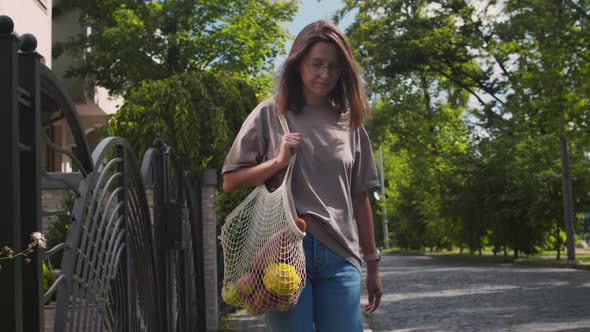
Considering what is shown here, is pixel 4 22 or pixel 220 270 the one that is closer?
pixel 4 22

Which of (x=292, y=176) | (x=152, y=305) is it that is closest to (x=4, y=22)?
(x=292, y=176)

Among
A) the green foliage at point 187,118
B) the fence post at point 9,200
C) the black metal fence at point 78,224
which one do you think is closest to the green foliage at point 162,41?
the green foliage at point 187,118

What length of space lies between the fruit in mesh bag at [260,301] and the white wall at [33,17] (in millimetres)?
13749

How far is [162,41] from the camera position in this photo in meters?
34.8

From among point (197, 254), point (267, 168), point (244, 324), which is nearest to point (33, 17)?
point (244, 324)

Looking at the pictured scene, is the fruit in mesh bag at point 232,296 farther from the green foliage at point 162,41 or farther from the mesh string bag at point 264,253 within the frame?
the green foliage at point 162,41

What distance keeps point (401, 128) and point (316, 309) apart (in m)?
34.1

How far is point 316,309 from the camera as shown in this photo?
124 inches

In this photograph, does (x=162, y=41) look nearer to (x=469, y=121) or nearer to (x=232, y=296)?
(x=469, y=121)

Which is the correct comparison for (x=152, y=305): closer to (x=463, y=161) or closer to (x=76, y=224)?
(x=76, y=224)

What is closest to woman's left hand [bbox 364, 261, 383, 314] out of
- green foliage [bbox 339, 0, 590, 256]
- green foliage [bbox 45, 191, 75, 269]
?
green foliage [bbox 45, 191, 75, 269]

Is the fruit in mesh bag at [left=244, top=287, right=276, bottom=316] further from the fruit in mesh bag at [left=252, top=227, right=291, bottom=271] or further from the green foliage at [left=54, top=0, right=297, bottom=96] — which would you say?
the green foliage at [left=54, top=0, right=297, bottom=96]

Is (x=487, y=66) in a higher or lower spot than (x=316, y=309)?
higher

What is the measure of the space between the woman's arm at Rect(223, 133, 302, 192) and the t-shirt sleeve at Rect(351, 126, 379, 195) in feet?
1.24
